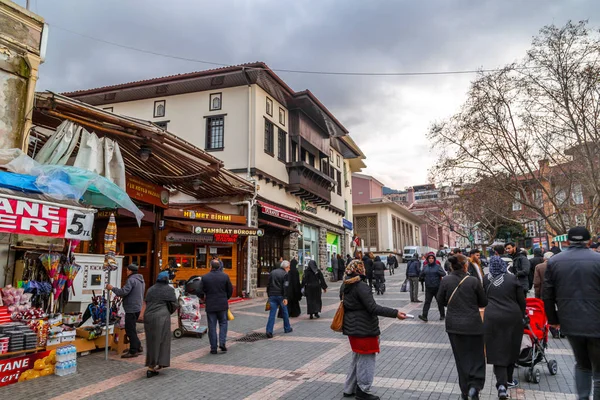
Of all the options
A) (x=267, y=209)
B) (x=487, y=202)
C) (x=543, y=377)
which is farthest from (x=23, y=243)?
(x=487, y=202)

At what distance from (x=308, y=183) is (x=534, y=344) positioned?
57.0ft

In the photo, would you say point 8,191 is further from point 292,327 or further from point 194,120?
point 194,120

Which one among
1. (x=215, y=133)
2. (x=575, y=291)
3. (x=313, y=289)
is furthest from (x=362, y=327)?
(x=215, y=133)

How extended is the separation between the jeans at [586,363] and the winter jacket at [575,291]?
0.34ft

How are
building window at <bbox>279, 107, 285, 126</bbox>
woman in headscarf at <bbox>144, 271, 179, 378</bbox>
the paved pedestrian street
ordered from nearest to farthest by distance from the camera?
the paved pedestrian street
woman in headscarf at <bbox>144, 271, 179, 378</bbox>
building window at <bbox>279, 107, 285, 126</bbox>

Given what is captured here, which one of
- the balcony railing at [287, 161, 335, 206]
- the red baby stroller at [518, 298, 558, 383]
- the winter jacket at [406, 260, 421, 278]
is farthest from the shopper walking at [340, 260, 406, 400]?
the balcony railing at [287, 161, 335, 206]

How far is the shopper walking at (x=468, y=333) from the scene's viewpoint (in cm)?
489

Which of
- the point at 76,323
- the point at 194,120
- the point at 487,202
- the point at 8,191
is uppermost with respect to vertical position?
the point at 194,120

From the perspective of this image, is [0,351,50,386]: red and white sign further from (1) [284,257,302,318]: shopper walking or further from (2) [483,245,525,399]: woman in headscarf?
(2) [483,245,525,399]: woman in headscarf

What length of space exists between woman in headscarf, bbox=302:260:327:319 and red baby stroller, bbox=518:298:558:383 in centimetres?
693

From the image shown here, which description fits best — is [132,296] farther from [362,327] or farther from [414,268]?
[414,268]

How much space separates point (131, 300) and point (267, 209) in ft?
34.8

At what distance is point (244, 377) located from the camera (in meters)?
6.32

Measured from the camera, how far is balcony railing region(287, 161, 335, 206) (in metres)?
21.4
